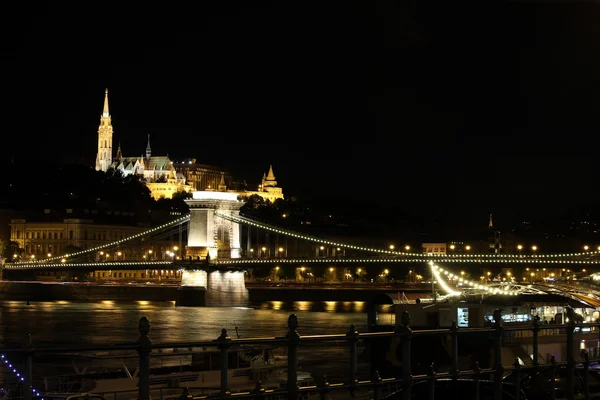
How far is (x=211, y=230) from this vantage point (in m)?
66.5

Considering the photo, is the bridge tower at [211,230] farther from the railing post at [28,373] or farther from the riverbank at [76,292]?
the railing post at [28,373]

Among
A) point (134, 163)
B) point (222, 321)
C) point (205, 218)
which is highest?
point (134, 163)

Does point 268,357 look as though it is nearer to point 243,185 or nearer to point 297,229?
point 297,229

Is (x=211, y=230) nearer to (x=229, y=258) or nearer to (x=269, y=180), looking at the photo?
(x=229, y=258)

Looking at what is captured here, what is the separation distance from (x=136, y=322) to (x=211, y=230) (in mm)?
21054

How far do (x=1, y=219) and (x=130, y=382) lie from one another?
88937 mm

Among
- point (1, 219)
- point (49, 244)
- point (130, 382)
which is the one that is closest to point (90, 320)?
point (130, 382)

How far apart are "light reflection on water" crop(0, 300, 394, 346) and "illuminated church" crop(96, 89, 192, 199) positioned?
91546 mm

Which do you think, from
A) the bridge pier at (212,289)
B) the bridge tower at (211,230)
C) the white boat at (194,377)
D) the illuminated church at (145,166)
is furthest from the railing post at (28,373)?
the illuminated church at (145,166)

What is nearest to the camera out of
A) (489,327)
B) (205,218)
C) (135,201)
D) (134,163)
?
(489,327)

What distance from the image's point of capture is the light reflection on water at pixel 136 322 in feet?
123

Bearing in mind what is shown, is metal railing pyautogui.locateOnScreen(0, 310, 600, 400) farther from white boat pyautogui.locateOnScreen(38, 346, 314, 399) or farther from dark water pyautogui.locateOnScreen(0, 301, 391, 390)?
dark water pyautogui.locateOnScreen(0, 301, 391, 390)

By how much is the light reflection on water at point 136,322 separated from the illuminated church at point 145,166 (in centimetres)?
9155

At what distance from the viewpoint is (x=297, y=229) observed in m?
111
